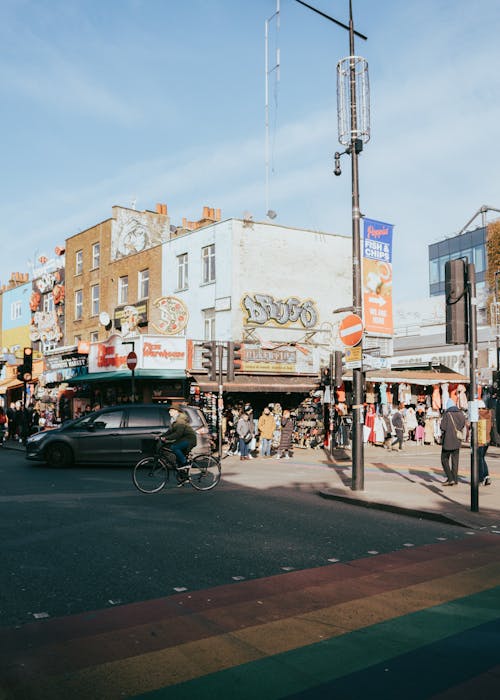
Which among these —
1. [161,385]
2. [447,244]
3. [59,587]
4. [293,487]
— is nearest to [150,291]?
[161,385]

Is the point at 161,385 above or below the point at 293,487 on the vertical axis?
above

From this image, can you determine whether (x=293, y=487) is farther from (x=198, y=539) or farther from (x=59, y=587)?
(x=59, y=587)

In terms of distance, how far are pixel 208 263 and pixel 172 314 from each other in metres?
2.75

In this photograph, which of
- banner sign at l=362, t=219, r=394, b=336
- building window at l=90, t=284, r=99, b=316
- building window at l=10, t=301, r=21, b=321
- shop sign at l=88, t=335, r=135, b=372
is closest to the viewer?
banner sign at l=362, t=219, r=394, b=336

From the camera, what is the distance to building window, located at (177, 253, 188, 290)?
2998cm

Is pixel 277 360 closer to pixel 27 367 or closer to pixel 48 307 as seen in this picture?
pixel 27 367

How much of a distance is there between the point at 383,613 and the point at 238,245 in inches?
918

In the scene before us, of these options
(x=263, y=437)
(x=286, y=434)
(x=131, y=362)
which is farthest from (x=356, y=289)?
(x=263, y=437)

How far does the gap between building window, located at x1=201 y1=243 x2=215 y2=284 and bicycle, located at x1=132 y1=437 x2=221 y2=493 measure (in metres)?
16.1

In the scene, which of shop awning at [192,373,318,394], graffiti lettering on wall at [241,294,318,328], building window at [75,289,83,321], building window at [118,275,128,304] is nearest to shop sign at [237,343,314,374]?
shop awning at [192,373,318,394]

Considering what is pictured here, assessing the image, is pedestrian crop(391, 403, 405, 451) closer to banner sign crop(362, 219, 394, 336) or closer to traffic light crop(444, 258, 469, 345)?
banner sign crop(362, 219, 394, 336)

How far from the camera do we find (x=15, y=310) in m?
43.3

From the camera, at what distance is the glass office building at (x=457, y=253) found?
67875 mm

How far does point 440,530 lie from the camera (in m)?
9.34
